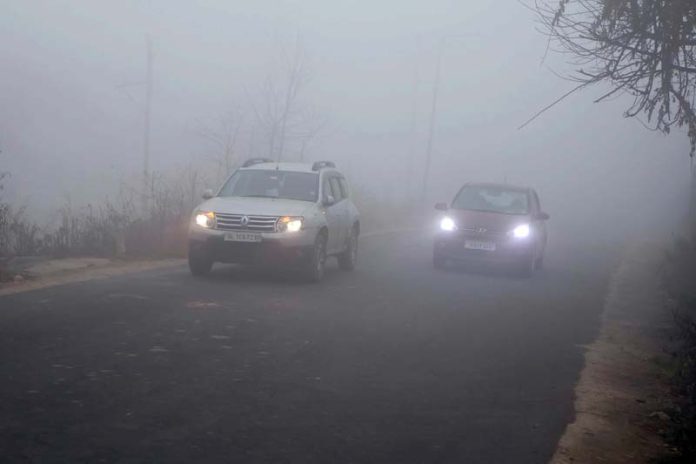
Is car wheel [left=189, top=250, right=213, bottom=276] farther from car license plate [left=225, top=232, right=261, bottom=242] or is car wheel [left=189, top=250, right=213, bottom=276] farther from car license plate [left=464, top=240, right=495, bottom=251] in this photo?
car license plate [left=464, top=240, right=495, bottom=251]

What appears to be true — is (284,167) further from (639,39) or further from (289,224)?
(639,39)

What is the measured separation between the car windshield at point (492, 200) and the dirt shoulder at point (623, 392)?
422 cm

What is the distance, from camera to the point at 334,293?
45.3 ft

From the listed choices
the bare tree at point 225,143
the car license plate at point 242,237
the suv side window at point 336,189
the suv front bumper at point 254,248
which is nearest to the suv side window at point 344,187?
the suv side window at point 336,189

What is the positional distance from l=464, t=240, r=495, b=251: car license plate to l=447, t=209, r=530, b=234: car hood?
0.27 meters

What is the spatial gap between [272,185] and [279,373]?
25.2 ft

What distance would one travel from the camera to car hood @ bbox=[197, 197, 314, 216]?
14.2 m

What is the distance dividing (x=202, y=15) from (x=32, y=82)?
107 feet

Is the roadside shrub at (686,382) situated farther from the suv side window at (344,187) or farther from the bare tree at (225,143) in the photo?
the bare tree at (225,143)

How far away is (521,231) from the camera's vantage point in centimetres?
1850

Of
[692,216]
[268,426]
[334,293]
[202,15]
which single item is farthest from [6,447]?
[202,15]

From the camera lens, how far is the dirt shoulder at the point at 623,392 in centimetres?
661

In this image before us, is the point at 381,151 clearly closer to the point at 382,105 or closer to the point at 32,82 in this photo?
the point at 382,105

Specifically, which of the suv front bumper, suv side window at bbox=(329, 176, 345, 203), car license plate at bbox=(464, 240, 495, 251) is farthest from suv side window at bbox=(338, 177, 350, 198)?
the suv front bumper
